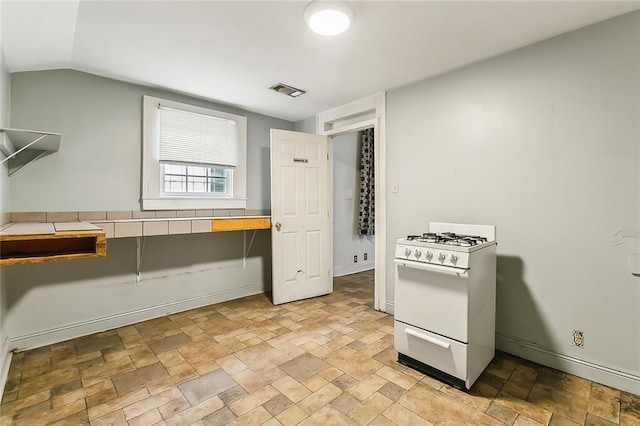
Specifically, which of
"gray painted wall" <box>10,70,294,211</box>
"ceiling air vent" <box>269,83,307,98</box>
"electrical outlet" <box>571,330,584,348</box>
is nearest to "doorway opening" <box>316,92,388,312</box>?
"ceiling air vent" <box>269,83,307,98</box>

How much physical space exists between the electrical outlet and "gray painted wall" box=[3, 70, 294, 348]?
Answer: 337 cm

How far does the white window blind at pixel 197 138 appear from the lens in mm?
3127

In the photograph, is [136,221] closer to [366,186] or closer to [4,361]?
[4,361]

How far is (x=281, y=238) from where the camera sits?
11.6 feet

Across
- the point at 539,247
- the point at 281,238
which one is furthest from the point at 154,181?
the point at 539,247

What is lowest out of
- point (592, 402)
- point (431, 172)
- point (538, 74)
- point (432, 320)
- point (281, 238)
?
point (592, 402)

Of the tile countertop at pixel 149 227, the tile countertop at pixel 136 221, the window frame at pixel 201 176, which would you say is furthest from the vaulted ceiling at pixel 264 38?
the tile countertop at pixel 149 227

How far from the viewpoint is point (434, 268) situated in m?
1.97

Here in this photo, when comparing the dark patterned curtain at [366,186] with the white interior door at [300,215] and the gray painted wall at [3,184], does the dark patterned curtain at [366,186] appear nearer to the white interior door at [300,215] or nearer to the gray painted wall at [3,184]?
the white interior door at [300,215]

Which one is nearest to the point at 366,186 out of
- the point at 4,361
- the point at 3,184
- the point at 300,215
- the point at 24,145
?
the point at 300,215

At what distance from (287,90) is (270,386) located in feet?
8.81

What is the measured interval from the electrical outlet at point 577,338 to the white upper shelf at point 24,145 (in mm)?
3785

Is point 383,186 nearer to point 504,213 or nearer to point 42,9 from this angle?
point 504,213

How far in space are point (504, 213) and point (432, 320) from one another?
1.08m
